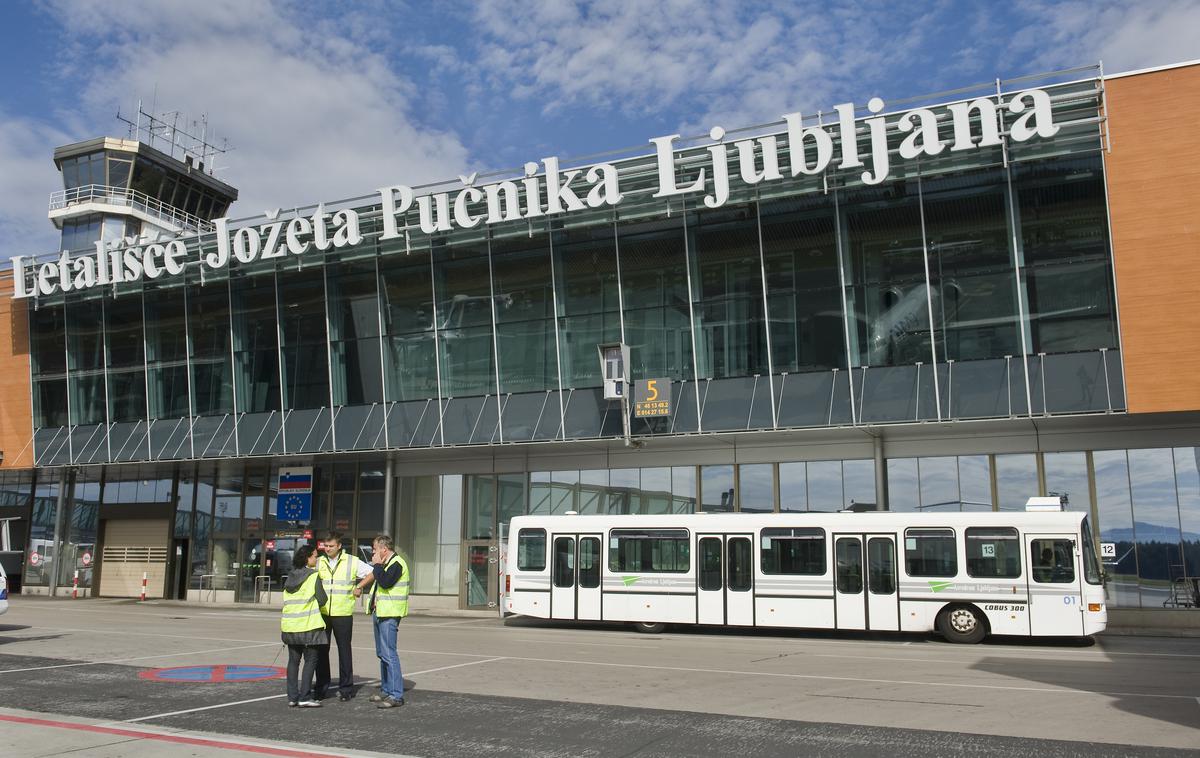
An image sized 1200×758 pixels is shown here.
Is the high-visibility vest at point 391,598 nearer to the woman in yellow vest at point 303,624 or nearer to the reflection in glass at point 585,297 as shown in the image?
the woman in yellow vest at point 303,624

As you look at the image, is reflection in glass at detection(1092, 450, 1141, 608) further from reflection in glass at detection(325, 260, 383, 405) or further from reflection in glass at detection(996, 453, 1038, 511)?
reflection in glass at detection(325, 260, 383, 405)

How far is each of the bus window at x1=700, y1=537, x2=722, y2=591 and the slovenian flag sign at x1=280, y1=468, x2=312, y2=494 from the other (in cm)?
1754

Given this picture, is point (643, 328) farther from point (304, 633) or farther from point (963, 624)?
point (304, 633)

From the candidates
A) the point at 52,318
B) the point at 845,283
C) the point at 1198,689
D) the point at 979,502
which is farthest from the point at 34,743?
the point at 52,318

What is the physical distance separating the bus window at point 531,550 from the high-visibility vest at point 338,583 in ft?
41.7

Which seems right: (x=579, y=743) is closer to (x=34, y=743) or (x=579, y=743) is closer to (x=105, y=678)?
(x=34, y=743)

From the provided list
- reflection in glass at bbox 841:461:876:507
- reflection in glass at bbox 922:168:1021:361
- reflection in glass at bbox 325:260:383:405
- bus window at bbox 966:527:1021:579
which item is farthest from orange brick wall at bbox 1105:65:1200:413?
reflection in glass at bbox 325:260:383:405

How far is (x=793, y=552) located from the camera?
69.6ft

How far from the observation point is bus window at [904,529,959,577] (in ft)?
65.3

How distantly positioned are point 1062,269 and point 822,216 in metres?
5.83

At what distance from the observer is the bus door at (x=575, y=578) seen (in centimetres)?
2331

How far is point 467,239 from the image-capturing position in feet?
94.2

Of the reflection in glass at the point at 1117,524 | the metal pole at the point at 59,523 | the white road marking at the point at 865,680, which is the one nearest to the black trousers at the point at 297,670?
the white road marking at the point at 865,680

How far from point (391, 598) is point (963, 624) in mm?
13230
